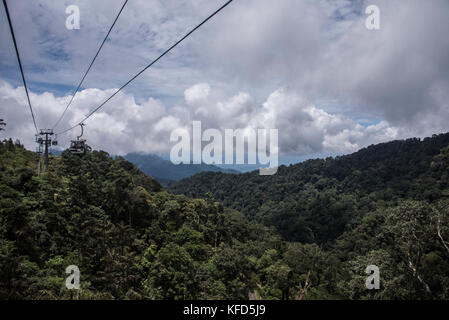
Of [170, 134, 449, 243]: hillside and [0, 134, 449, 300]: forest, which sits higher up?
[170, 134, 449, 243]: hillside

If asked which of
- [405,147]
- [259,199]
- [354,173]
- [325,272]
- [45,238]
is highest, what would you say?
[405,147]

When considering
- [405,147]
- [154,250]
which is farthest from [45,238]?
[405,147]

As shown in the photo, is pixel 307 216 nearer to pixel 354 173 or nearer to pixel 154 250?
pixel 354 173

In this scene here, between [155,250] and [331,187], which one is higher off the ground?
[331,187]

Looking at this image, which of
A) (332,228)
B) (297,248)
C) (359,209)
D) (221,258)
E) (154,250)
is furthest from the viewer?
(359,209)

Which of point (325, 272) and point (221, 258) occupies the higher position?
point (221, 258)

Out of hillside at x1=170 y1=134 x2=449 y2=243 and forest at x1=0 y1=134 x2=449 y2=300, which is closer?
forest at x1=0 y1=134 x2=449 y2=300

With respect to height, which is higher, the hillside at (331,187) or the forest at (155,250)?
the hillside at (331,187)

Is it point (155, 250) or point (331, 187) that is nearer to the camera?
point (155, 250)

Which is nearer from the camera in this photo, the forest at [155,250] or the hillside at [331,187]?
the forest at [155,250]

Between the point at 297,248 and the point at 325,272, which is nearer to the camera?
the point at 325,272

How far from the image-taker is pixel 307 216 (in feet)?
307

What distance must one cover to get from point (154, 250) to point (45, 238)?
8.29 m
